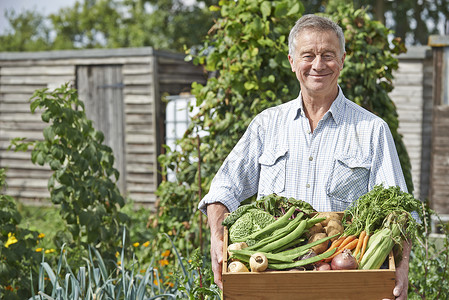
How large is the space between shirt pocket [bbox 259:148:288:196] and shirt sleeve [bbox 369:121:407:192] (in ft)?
1.27

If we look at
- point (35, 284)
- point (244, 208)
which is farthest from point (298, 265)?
point (35, 284)

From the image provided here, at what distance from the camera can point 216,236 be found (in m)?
2.18

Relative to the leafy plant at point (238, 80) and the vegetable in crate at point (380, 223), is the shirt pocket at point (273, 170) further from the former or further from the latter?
the leafy plant at point (238, 80)

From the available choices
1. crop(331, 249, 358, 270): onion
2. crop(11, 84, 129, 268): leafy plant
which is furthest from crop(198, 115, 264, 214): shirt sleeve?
crop(11, 84, 129, 268): leafy plant

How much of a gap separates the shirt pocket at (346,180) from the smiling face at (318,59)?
1.07ft

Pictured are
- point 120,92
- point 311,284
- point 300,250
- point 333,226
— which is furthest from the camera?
point 120,92

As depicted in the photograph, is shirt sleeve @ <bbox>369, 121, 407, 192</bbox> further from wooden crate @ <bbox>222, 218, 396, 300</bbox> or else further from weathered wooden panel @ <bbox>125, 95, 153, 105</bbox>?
weathered wooden panel @ <bbox>125, 95, 153, 105</bbox>

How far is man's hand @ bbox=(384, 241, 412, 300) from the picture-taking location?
176 centimetres

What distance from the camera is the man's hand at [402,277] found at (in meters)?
1.76

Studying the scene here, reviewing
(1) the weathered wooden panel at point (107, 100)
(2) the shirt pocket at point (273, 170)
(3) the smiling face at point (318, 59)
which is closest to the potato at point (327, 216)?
(2) the shirt pocket at point (273, 170)

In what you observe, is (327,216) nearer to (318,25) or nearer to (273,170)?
(273,170)

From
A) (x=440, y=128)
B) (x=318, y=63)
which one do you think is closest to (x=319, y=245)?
(x=318, y=63)

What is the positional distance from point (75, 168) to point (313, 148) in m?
2.05

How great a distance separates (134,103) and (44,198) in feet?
8.96
